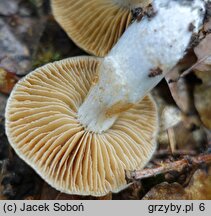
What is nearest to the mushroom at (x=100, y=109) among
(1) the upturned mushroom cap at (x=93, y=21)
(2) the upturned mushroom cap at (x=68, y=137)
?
(2) the upturned mushroom cap at (x=68, y=137)

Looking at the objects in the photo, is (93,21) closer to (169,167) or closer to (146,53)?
(146,53)

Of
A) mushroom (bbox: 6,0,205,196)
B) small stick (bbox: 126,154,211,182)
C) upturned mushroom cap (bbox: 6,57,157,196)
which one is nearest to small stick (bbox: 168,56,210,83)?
mushroom (bbox: 6,0,205,196)

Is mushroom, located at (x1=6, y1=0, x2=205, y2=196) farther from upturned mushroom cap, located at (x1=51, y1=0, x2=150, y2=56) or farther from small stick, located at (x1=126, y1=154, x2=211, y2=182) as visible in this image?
upturned mushroom cap, located at (x1=51, y1=0, x2=150, y2=56)

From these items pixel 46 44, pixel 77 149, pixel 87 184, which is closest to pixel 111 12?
pixel 46 44

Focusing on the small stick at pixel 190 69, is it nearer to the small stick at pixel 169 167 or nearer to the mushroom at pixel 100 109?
the mushroom at pixel 100 109

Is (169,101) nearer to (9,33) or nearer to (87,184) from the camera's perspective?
(87,184)

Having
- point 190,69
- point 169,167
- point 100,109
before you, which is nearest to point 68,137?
point 100,109
